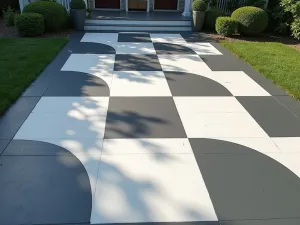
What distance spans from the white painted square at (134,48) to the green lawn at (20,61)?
1391 millimetres

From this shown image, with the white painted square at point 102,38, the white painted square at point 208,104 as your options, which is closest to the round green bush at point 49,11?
the white painted square at point 102,38

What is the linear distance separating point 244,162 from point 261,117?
1.12 m

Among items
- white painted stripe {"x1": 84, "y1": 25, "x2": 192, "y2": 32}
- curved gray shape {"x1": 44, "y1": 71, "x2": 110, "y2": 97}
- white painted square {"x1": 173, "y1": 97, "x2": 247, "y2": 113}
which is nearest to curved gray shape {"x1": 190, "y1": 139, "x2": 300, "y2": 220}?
white painted square {"x1": 173, "y1": 97, "x2": 247, "y2": 113}

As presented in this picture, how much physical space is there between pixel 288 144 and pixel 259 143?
318 mm

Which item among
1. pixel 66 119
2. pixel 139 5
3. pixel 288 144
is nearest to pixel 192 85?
pixel 288 144

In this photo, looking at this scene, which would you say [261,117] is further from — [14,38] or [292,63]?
[14,38]

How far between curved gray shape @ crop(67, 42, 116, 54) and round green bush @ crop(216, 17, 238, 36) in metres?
3.41

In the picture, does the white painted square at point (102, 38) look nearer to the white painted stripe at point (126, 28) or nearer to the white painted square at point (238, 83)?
the white painted stripe at point (126, 28)

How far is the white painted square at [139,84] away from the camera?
14.2 ft

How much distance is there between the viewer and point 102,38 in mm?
7902

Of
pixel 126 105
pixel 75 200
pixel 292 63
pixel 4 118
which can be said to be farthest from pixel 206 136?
pixel 292 63

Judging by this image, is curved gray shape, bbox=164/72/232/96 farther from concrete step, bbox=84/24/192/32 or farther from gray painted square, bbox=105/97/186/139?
concrete step, bbox=84/24/192/32

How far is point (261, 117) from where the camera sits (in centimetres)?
371

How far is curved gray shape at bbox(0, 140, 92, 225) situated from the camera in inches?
83.7
